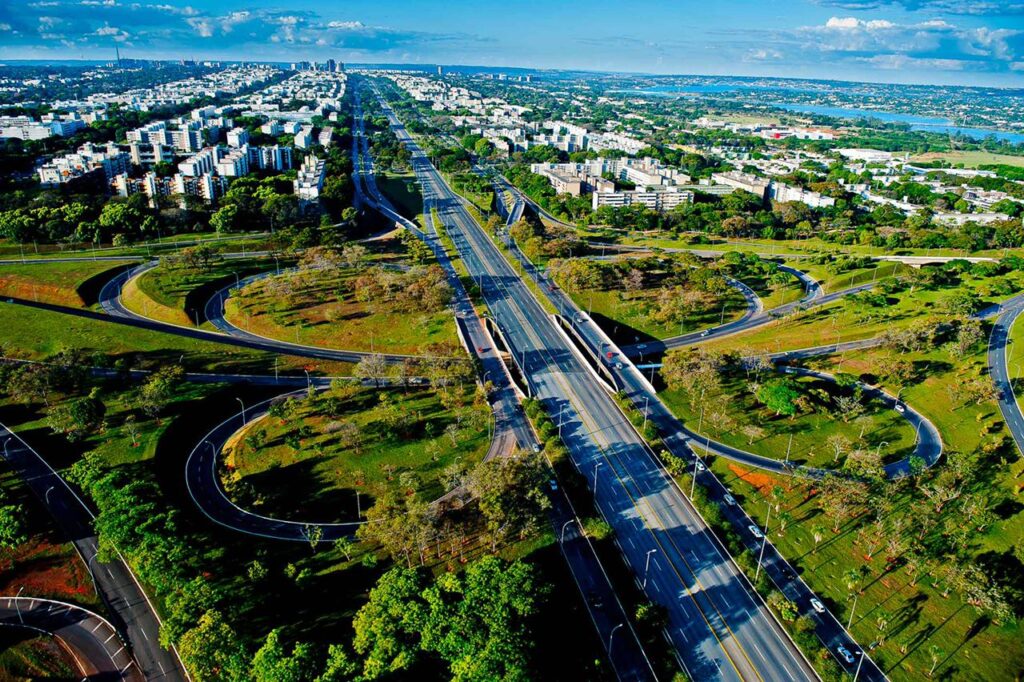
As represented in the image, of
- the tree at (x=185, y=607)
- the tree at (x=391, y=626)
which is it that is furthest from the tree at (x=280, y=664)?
the tree at (x=185, y=607)

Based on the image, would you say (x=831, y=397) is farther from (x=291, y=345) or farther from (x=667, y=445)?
(x=291, y=345)

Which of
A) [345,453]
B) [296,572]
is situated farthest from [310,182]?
[296,572]

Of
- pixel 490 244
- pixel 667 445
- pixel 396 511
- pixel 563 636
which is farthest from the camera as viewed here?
pixel 490 244

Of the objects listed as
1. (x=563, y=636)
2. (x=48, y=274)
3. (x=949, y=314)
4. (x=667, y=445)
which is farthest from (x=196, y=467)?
(x=949, y=314)

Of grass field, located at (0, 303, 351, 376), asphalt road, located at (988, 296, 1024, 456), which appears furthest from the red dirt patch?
grass field, located at (0, 303, 351, 376)

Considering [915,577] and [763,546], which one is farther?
[763,546]

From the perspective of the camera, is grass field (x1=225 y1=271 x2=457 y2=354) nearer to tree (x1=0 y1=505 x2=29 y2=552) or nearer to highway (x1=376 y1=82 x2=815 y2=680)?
highway (x1=376 y1=82 x2=815 y2=680)

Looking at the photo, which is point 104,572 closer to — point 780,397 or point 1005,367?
point 780,397
